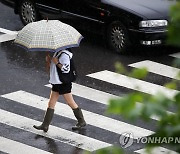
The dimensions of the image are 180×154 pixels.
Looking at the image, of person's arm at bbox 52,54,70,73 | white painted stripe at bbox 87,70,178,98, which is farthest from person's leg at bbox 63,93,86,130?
white painted stripe at bbox 87,70,178,98

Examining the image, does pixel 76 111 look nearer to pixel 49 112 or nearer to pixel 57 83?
pixel 49 112

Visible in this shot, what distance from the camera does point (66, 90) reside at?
9.98 meters

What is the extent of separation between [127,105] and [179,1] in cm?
55

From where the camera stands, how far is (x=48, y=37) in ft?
31.9

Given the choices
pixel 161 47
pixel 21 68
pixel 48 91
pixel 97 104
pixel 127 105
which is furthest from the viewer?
pixel 161 47

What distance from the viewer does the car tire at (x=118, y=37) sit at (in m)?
14.2

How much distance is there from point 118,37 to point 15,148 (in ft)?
17.5

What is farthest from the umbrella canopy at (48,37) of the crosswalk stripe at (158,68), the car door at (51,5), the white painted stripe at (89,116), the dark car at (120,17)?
Answer: the car door at (51,5)

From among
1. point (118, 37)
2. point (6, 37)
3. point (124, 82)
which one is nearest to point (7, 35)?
point (6, 37)

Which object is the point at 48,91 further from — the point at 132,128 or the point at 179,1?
the point at 179,1

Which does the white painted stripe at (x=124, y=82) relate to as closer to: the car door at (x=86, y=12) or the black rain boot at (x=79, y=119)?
the car door at (x=86, y=12)

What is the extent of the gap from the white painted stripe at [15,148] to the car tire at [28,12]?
6606 mm

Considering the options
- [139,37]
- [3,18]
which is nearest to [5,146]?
[139,37]

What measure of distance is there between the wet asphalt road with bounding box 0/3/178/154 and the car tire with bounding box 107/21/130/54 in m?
0.16
